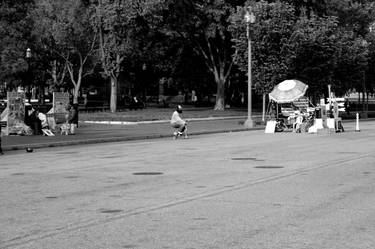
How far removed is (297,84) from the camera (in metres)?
38.7

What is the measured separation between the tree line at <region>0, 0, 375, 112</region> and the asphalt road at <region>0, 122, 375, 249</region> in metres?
25.1

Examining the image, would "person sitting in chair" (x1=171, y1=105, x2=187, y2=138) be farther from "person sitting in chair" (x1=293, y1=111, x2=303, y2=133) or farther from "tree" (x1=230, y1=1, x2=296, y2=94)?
"tree" (x1=230, y1=1, x2=296, y2=94)

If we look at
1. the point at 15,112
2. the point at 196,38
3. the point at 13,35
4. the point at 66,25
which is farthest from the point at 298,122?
the point at 13,35

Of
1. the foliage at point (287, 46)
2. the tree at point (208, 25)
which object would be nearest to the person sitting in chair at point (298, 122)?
the foliage at point (287, 46)

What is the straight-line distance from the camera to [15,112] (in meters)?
30.6

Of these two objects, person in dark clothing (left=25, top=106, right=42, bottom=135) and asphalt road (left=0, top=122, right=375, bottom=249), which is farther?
person in dark clothing (left=25, top=106, right=42, bottom=135)

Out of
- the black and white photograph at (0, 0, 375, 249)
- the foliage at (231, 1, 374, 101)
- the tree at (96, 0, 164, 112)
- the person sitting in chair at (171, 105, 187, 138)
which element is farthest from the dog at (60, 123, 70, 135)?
the tree at (96, 0, 164, 112)

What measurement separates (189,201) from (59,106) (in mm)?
24753

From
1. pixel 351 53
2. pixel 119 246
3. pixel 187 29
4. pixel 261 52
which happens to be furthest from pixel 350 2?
pixel 119 246

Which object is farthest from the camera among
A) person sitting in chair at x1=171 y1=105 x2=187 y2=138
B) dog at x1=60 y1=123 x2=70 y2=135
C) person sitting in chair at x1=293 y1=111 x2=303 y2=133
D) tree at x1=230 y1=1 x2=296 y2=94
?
tree at x1=230 y1=1 x2=296 y2=94

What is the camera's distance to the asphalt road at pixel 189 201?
8.07 metres

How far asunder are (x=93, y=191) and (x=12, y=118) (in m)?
19.2

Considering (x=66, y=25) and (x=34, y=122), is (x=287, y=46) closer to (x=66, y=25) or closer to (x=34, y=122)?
(x=66, y=25)

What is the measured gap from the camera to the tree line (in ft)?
144
